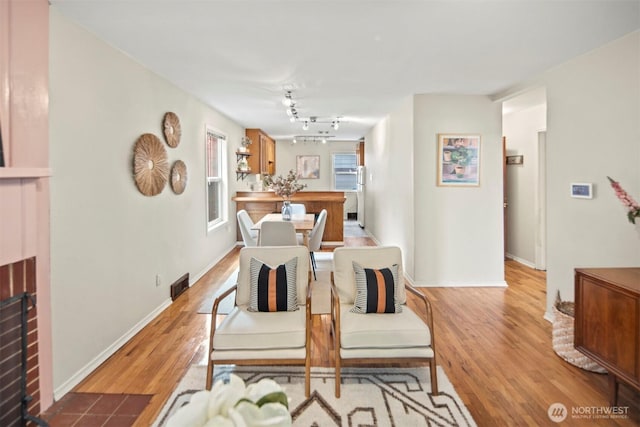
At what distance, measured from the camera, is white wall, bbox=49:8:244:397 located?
2432 millimetres

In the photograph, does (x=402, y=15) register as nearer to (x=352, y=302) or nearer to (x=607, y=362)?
(x=352, y=302)

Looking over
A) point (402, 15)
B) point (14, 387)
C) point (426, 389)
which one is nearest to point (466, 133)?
point (402, 15)

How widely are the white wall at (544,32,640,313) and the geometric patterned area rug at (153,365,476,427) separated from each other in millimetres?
1646

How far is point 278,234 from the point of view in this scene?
14.7ft

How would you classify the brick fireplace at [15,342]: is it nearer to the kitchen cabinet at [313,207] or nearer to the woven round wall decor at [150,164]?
the woven round wall decor at [150,164]

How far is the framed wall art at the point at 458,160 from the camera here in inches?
188

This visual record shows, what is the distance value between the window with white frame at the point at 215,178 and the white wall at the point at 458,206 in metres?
3.19

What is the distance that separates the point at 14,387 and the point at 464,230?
448 cm

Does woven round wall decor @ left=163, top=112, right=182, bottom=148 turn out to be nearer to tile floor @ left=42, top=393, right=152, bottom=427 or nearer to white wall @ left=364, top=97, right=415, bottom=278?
tile floor @ left=42, top=393, right=152, bottom=427

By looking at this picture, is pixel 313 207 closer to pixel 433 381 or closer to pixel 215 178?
pixel 215 178

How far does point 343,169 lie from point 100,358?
9111mm

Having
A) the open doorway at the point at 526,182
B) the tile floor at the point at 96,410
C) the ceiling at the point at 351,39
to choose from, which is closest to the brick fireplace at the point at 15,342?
the tile floor at the point at 96,410

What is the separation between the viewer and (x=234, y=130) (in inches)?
284

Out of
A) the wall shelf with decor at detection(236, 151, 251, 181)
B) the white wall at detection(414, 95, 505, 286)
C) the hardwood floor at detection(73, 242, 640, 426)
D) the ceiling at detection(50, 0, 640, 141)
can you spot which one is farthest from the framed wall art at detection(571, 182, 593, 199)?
the wall shelf with decor at detection(236, 151, 251, 181)
